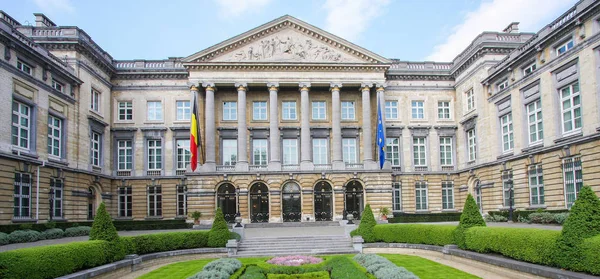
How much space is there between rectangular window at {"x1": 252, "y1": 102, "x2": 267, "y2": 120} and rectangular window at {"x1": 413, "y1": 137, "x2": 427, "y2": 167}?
561 inches

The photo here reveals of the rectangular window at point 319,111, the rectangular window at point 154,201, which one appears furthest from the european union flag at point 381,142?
the rectangular window at point 154,201

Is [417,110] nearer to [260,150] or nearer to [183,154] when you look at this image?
[260,150]

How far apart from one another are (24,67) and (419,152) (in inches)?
1278

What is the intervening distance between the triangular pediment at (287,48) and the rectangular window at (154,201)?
11.9 metres

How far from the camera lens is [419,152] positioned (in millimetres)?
44031

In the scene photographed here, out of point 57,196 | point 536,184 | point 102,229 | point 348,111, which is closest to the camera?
point 102,229

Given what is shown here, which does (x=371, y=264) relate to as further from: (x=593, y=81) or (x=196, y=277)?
(x=593, y=81)

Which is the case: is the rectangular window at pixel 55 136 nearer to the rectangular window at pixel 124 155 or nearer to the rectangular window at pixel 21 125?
the rectangular window at pixel 21 125

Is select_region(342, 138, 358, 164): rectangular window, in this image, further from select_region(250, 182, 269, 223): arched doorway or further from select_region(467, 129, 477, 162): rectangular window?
select_region(467, 129, 477, 162): rectangular window

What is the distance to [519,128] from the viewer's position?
107ft

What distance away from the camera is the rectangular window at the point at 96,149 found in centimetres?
3860

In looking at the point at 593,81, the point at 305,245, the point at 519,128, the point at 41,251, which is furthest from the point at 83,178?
the point at 593,81

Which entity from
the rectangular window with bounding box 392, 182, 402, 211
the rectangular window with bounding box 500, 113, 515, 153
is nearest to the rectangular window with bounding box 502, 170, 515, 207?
the rectangular window with bounding box 500, 113, 515, 153

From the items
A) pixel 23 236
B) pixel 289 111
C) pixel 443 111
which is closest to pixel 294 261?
pixel 23 236
